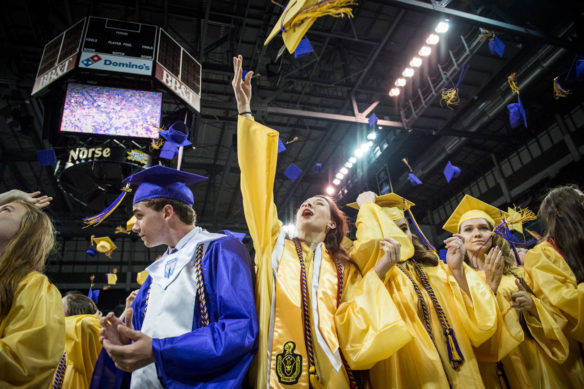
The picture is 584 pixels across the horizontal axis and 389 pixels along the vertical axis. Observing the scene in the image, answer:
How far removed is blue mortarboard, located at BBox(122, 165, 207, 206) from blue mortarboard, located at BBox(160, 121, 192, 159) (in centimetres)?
197

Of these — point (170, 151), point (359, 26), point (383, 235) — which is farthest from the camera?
point (359, 26)

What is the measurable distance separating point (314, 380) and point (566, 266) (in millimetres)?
1707

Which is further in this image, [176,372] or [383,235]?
[383,235]

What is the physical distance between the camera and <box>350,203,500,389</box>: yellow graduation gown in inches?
58.6

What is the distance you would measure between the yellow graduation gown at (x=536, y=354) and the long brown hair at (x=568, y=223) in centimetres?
34

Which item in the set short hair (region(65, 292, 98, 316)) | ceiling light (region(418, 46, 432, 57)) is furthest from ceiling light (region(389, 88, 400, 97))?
short hair (region(65, 292, 98, 316))

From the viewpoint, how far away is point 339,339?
1.37m

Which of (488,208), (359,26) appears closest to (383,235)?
(488,208)

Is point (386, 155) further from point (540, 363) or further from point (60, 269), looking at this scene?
point (60, 269)

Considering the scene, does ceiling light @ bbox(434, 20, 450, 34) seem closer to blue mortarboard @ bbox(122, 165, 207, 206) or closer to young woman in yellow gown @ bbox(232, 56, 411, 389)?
young woman in yellow gown @ bbox(232, 56, 411, 389)

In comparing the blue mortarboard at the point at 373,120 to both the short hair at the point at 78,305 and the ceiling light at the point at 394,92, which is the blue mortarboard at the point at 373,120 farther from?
the short hair at the point at 78,305

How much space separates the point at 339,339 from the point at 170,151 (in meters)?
→ 4.03

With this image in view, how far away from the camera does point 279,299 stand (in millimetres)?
1387

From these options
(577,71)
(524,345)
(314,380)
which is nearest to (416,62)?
(577,71)
